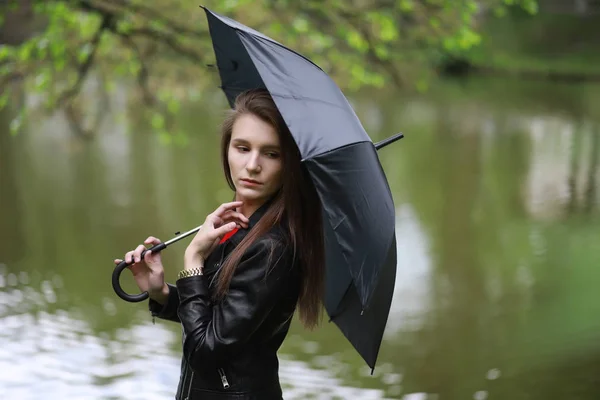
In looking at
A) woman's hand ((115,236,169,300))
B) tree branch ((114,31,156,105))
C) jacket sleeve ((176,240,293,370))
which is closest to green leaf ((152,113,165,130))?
tree branch ((114,31,156,105))

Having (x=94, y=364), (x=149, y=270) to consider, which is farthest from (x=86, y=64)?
(x=149, y=270)

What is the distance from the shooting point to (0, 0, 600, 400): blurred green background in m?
5.50

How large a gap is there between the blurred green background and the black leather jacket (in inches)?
116

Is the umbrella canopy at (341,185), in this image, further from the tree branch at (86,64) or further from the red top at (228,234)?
the tree branch at (86,64)

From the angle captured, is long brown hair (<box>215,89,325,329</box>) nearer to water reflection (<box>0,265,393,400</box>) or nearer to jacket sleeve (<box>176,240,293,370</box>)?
jacket sleeve (<box>176,240,293,370</box>)

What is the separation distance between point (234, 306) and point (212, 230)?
0.20 m

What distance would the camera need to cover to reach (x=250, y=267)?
2.12 meters

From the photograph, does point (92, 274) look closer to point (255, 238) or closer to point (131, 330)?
point (131, 330)

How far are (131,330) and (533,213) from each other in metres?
6.22

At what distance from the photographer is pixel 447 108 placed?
24.2m

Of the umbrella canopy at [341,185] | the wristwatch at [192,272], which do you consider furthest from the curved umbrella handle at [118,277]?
the umbrella canopy at [341,185]

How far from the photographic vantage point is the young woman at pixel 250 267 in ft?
6.93

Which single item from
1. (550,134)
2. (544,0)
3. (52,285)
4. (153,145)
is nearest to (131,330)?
(52,285)

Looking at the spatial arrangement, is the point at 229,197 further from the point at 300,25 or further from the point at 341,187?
the point at 341,187
